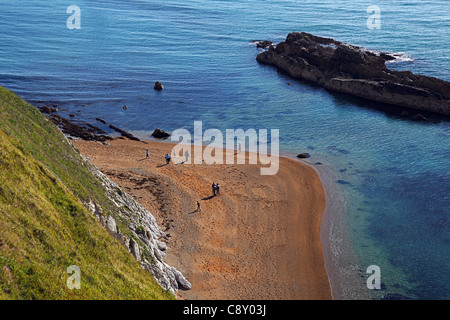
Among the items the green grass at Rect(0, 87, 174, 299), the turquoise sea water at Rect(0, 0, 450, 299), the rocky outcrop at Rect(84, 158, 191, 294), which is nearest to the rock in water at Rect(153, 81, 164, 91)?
the turquoise sea water at Rect(0, 0, 450, 299)

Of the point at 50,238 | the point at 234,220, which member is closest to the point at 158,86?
the point at 234,220

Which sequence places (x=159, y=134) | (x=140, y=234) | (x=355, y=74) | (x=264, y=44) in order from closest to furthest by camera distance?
(x=140, y=234) < (x=159, y=134) < (x=355, y=74) < (x=264, y=44)

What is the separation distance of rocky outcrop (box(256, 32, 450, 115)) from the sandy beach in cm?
3223

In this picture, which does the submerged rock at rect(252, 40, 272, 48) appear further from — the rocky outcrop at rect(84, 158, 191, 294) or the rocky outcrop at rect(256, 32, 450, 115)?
the rocky outcrop at rect(84, 158, 191, 294)

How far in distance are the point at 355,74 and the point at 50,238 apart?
7912 cm

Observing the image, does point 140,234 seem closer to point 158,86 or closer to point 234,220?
point 234,220

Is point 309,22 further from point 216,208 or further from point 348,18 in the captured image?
point 216,208

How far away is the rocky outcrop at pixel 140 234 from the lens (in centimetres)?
3272

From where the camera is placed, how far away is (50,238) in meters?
26.3

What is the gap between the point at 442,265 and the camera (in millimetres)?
41500

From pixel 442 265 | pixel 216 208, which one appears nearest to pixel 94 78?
pixel 216 208

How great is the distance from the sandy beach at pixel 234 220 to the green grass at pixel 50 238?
809cm

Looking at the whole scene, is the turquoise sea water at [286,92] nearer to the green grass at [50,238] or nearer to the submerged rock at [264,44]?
the submerged rock at [264,44]
